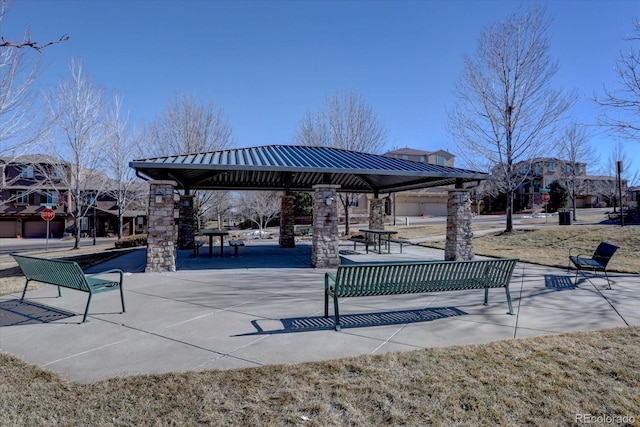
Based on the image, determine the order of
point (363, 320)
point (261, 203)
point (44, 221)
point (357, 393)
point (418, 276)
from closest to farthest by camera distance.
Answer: point (357, 393) → point (363, 320) → point (418, 276) → point (261, 203) → point (44, 221)

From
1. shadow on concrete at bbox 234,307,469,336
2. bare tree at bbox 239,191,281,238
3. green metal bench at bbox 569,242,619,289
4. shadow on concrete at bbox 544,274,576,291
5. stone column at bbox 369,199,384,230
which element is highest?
bare tree at bbox 239,191,281,238

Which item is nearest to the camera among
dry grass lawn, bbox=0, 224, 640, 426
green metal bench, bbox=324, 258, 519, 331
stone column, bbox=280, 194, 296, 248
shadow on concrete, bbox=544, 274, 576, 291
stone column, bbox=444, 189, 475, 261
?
dry grass lawn, bbox=0, 224, 640, 426

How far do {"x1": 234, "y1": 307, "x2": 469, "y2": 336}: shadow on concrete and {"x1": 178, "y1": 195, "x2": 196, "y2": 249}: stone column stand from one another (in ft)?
36.3

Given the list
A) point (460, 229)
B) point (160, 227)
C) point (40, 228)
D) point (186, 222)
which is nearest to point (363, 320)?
point (160, 227)

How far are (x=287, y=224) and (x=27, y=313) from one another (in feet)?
37.2

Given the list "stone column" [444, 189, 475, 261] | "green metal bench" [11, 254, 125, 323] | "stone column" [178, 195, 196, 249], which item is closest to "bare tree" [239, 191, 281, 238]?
"stone column" [178, 195, 196, 249]

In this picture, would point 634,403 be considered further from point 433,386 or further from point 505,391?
point 433,386

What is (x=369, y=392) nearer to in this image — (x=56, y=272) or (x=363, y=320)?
(x=363, y=320)

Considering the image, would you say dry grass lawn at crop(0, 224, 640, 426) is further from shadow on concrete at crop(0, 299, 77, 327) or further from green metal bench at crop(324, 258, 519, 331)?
shadow on concrete at crop(0, 299, 77, 327)

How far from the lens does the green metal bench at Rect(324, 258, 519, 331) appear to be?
16.9ft

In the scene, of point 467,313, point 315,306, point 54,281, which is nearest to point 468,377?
point 467,313

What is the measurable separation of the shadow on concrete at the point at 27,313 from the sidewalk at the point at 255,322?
0.05ft

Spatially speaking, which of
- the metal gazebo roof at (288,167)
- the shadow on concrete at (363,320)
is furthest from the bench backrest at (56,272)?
the metal gazebo roof at (288,167)

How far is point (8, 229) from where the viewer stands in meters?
40.1
